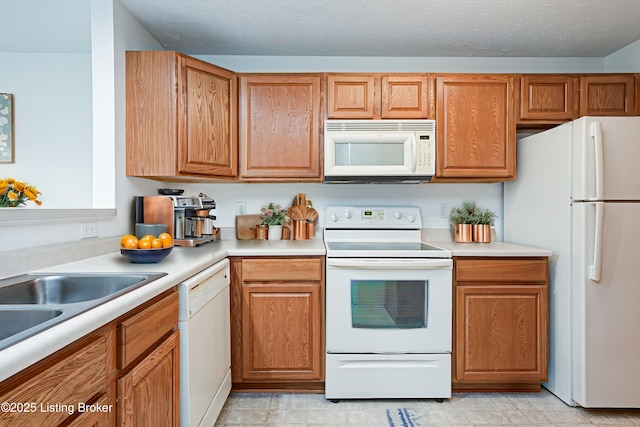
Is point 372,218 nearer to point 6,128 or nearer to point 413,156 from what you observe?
point 413,156

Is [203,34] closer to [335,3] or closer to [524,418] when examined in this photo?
[335,3]

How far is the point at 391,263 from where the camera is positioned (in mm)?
2148

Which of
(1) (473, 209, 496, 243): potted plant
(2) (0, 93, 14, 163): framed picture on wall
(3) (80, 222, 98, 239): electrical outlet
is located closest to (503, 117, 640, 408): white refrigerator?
(1) (473, 209, 496, 243): potted plant

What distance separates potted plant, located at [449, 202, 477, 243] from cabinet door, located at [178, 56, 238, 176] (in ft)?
5.42

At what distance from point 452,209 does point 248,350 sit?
1804 millimetres

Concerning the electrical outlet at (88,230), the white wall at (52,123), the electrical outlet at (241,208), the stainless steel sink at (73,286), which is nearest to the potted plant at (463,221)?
the electrical outlet at (241,208)

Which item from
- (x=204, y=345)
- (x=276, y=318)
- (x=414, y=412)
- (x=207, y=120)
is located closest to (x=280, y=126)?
(x=207, y=120)

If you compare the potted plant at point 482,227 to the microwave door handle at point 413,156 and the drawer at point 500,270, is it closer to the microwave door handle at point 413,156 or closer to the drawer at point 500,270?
the drawer at point 500,270

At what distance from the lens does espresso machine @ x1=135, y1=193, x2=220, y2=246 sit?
2189 millimetres

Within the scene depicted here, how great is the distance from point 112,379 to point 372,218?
6.70 feet

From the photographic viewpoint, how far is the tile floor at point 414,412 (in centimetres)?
199

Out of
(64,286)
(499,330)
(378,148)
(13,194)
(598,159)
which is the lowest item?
(499,330)

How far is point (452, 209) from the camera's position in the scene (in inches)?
113

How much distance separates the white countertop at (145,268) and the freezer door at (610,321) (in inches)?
11.0
